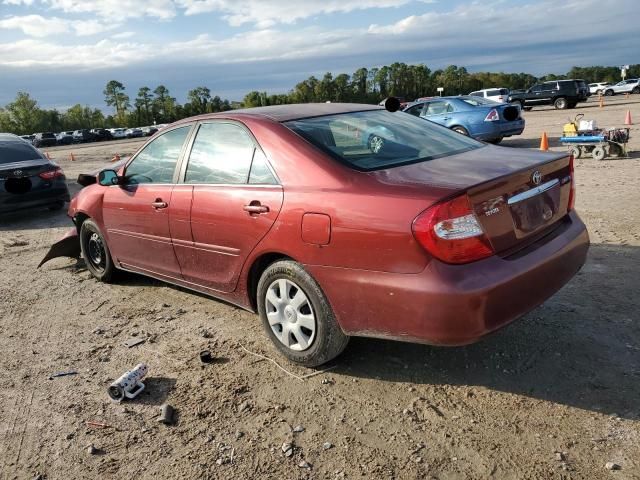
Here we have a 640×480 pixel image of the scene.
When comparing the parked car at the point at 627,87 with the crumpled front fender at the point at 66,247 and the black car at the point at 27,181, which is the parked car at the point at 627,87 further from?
the crumpled front fender at the point at 66,247

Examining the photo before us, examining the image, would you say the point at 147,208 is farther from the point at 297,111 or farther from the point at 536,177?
the point at 536,177

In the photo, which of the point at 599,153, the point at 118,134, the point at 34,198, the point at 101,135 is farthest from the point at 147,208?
the point at 118,134

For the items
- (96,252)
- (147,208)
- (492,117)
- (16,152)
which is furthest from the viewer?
(492,117)

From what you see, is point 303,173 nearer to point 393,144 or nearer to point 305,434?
point 393,144

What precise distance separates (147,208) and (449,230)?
2.79 metres

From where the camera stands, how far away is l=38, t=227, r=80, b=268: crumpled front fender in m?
6.26

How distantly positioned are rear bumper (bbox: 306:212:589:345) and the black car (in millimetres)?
8020

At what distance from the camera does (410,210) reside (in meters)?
2.81

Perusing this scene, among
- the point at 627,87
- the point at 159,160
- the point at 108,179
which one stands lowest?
the point at 627,87

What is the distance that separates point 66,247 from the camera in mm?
6336

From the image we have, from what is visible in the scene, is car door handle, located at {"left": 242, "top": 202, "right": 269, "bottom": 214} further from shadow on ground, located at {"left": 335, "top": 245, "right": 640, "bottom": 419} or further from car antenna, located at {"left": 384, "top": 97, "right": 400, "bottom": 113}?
car antenna, located at {"left": 384, "top": 97, "right": 400, "bottom": 113}

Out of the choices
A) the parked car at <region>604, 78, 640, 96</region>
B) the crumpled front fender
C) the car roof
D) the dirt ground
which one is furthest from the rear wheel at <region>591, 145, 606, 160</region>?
the parked car at <region>604, 78, 640, 96</region>

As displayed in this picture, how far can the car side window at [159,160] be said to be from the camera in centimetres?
445

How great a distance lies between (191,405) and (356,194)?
1.61 m
